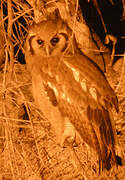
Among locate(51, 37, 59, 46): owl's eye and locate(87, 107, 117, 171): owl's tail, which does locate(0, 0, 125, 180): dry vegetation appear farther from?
locate(51, 37, 59, 46): owl's eye

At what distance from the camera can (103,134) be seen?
1.62m

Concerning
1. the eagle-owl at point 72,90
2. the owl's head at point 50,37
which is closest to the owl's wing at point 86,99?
the eagle-owl at point 72,90

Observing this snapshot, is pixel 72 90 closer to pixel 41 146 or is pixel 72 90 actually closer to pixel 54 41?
→ pixel 54 41

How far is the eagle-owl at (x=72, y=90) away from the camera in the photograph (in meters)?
1.60

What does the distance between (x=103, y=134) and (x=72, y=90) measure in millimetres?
370

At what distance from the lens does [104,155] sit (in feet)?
5.44

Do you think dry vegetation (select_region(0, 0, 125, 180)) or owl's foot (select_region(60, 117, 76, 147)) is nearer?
owl's foot (select_region(60, 117, 76, 147))

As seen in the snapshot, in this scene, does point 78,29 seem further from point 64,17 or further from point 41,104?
point 41,104

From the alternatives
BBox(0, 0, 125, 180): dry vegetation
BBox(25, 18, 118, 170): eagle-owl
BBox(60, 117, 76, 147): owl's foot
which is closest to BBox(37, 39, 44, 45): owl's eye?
BBox(25, 18, 118, 170): eagle-owl

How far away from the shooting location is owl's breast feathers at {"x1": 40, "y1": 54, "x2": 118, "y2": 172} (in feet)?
5.24

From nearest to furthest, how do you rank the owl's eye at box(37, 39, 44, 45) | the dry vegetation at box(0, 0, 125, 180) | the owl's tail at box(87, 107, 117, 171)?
the owl's tail at box(87, 107, 117, 171) < the owl's eye at box(37, 39, 44, 45) < the dry vegetation at box(0, 0, 125, 180)

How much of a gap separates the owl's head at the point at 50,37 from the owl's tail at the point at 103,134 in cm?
49

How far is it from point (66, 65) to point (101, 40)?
125cm

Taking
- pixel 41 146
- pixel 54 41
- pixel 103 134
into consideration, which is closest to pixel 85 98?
pixel 103 134
